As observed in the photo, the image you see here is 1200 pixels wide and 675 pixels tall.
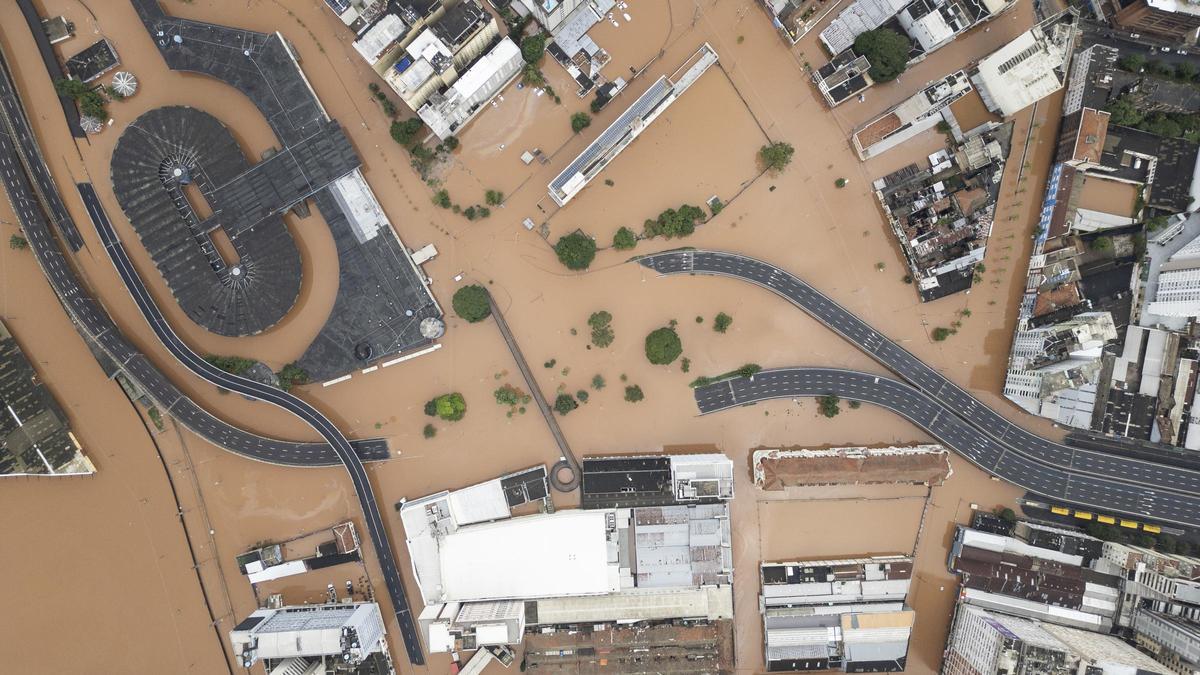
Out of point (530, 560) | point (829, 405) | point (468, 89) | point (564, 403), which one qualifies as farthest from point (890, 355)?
point (468, 89)

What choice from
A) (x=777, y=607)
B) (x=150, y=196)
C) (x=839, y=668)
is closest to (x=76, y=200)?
(x=150, y=196)

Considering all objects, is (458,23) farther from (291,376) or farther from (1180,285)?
(1180,285)

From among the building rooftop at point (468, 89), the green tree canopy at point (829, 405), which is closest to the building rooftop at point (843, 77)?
the green tree canopy at point (829, 405)

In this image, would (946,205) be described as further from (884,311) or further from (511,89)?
(511,89)

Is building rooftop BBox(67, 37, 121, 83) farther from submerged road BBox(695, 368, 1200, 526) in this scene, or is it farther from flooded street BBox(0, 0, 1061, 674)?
submerged road BBox(695, 368, 1200, 526)

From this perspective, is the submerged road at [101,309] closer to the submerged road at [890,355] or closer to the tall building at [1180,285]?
the submerged road at [890,355]

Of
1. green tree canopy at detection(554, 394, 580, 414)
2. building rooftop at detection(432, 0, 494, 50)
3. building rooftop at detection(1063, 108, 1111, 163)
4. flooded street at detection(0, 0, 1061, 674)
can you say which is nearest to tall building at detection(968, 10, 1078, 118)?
flooded street at detection(0, 0, 1061, 674)
